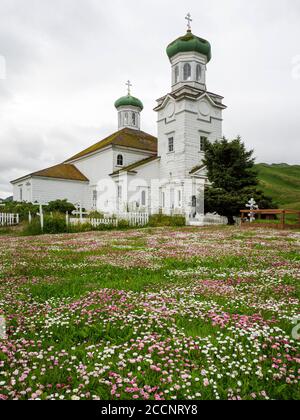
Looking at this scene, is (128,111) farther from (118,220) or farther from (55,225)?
(55,225)

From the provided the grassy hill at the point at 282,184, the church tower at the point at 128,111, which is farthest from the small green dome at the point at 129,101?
the grassy hill at the point at 282,184

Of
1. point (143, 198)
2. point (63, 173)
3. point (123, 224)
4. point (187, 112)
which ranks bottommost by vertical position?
point (123, 224)

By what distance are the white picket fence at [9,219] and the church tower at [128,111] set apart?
3320 cm

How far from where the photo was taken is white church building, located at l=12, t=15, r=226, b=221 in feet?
127

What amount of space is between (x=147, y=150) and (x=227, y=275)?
130 ft

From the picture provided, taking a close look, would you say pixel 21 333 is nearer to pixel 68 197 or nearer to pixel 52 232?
pixel 52 232

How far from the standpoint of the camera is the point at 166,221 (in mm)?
28734

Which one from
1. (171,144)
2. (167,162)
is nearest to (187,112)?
(171,144)

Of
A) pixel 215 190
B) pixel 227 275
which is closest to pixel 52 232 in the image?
pixel 215 190

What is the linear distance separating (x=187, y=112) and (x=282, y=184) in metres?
42.6

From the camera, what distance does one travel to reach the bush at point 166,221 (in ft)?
93.0

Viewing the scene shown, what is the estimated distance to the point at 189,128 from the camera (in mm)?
38938

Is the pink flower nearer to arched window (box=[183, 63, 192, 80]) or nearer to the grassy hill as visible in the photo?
arched window (box=[183, 63, 192, 80])

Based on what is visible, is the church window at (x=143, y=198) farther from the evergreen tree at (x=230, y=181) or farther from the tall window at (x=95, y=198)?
the evergreen tree at (x=230, y=181)
